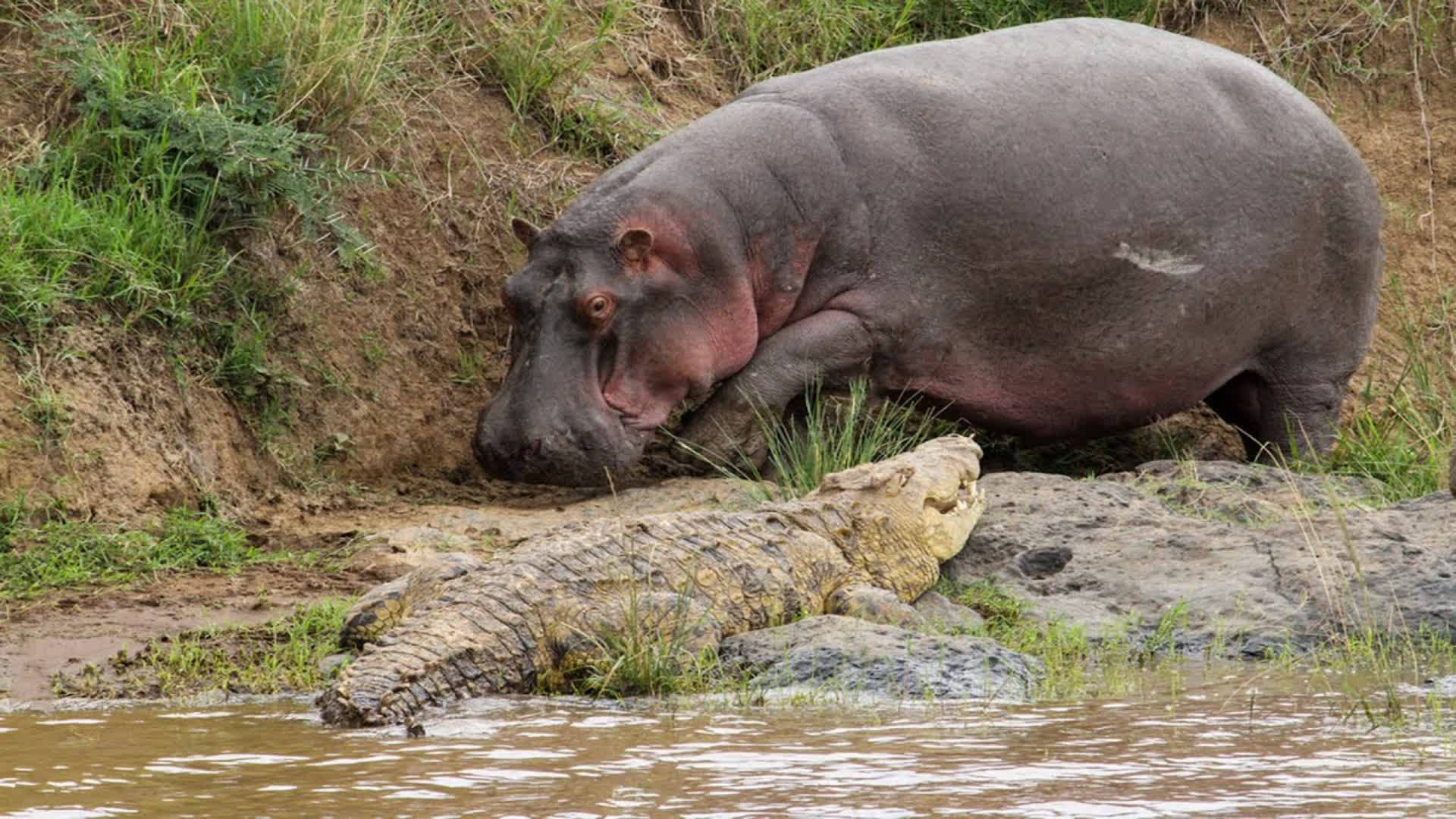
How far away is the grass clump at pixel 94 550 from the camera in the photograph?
6.51m

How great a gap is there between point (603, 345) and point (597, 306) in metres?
0.18

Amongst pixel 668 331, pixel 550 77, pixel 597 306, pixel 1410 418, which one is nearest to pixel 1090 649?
pixel 668 331

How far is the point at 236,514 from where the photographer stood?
24.5ft

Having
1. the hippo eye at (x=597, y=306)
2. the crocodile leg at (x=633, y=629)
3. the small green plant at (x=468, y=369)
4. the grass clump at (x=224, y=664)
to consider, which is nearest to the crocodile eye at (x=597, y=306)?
the hippo eye at (x=597, y=306)

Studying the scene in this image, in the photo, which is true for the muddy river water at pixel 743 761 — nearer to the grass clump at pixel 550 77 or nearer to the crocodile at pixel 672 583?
the crocodile at pixel 672 583

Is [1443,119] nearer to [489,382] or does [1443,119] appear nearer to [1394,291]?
[1394,291]

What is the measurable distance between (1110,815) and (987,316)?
4303 mm

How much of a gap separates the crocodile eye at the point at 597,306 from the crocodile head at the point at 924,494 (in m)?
1.25

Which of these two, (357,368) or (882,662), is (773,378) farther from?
(882,662)

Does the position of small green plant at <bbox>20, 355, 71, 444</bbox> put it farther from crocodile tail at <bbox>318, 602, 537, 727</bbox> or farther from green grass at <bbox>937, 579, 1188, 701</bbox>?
green grass at <bbox>937, 579, 1188, 701</bbox>

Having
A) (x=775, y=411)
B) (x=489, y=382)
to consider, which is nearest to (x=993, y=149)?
(x=775, y=411)

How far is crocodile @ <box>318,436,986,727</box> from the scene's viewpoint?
17.0ft

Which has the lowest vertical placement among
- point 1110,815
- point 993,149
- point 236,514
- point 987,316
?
point 1110,815

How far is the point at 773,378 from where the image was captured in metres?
7.85
